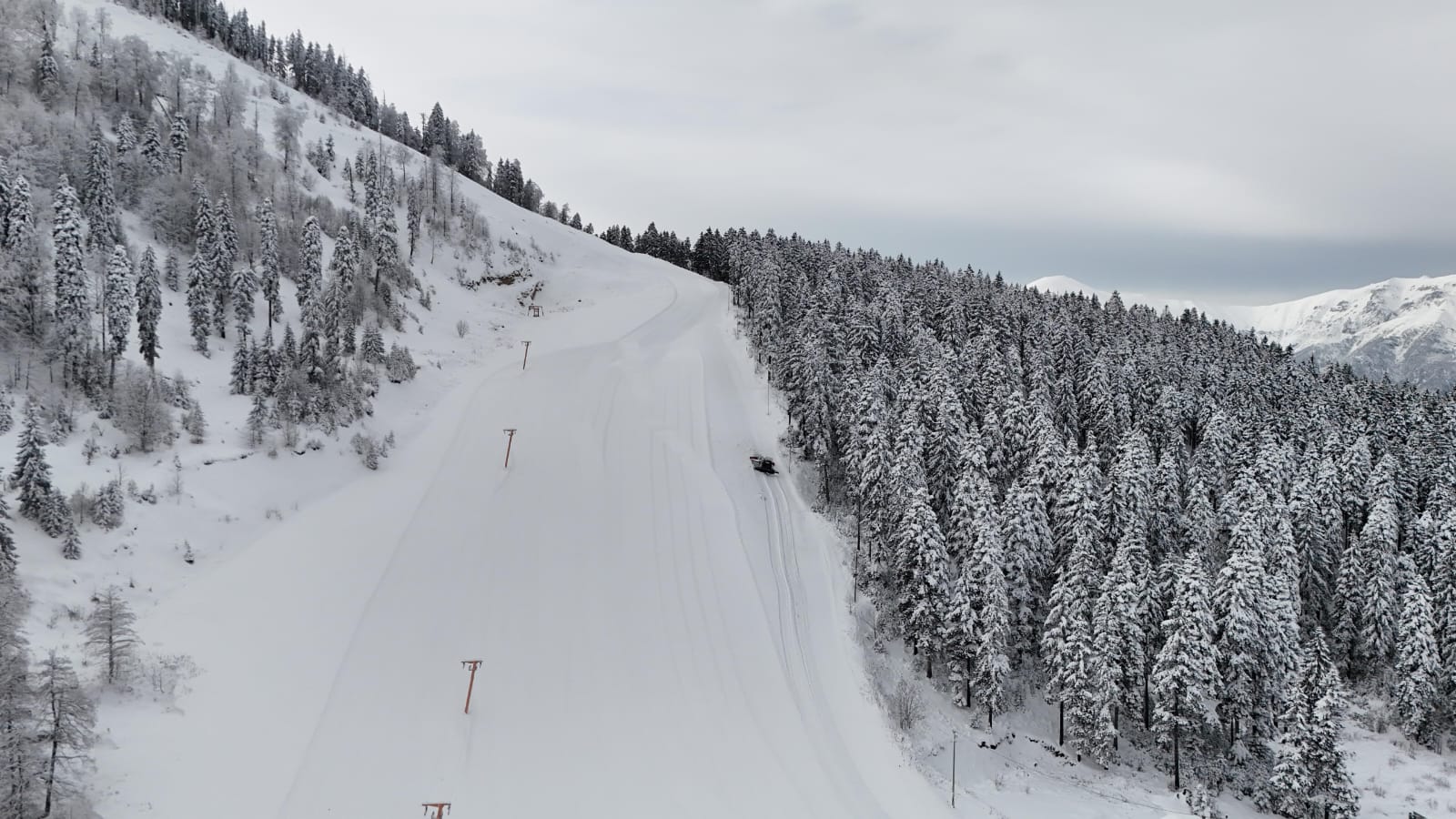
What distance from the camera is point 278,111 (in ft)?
329

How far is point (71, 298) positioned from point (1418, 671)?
8507 cm

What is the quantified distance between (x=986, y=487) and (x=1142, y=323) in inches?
2937

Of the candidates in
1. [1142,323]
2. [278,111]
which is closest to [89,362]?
[278,111]

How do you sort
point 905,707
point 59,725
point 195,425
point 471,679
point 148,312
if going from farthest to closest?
point 148,312, point 195,425, point 905,707, point 471,679, point 59,725

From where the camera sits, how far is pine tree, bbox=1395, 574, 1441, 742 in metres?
46.6

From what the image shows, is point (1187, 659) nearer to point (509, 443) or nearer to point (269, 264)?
point (509, 443)

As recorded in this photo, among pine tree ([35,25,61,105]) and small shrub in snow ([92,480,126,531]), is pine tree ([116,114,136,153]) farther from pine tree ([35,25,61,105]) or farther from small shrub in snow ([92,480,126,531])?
small shrub in snow ([92,480,126,531])

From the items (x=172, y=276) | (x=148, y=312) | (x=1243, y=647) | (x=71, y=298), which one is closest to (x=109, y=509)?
(x=71, y=298)

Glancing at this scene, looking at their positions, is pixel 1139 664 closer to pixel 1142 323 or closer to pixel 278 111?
pixel 1142 323

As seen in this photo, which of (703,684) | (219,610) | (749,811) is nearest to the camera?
(749,811)

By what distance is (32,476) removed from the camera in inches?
1289

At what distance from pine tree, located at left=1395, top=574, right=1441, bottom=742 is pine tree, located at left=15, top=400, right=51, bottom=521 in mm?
75711

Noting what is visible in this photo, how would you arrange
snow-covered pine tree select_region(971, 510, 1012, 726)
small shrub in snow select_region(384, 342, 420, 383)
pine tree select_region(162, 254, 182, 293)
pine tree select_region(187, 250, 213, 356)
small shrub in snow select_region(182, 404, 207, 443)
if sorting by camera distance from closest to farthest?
1. small shrub in snow select_region(182, 404, 207, 443)
2. snow-covered pine tree select_region(971, 510, 1012, 726)
3. pine tree select_region(187, 250, 213, 356)
4. pine tree select_region(162, 254, 182, 293)
5. small shrub in snow select_region(384, 342, 420, 383)

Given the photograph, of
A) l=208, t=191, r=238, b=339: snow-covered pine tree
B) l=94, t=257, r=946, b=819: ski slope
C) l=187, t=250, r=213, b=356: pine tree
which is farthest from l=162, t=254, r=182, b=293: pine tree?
l=94, t=257, r=946, b=819: ski slope
